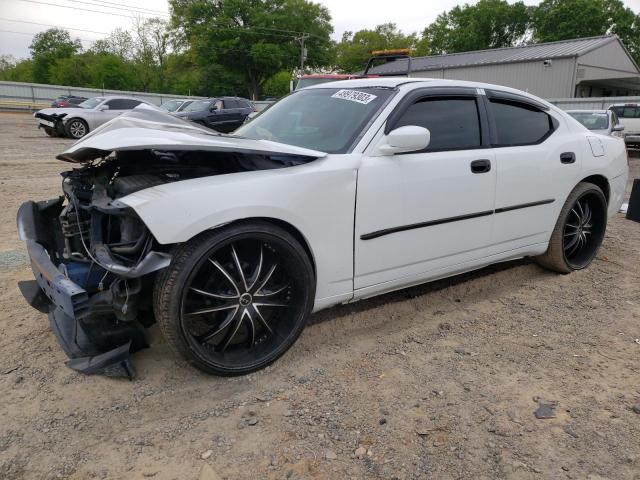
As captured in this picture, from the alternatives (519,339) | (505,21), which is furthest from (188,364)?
(505,21)

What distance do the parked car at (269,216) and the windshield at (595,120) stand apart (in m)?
10.9

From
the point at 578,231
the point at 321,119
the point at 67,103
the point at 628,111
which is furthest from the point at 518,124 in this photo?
the point at 67,103

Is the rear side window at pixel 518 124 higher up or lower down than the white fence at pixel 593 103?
lower down

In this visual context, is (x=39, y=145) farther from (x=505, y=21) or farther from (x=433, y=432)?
(x=505, y=21)

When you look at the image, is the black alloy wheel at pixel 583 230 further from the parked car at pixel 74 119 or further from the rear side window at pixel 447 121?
the parked car at pixel 74 119

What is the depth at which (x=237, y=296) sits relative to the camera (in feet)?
8.48

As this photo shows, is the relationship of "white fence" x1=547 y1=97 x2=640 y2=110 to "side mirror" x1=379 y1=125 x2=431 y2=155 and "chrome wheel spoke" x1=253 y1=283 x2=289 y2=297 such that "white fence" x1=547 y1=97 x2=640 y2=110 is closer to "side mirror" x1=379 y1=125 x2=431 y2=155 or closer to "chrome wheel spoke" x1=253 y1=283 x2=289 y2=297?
"side mirror" x1=379 y1=125 x2=431 y2=155

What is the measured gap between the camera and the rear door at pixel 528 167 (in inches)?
142

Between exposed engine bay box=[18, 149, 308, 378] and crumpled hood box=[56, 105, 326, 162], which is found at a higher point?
crumpled hood box=[56, 105, 326, 162]

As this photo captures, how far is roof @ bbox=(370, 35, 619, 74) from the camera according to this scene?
32094 mm

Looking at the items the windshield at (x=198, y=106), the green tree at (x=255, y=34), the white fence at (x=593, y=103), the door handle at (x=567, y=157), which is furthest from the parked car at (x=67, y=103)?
the green tree at (x=255, y=34)

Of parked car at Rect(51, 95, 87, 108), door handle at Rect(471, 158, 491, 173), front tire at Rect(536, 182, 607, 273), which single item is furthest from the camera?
parked car at Rect(51, 95, 87, 108)

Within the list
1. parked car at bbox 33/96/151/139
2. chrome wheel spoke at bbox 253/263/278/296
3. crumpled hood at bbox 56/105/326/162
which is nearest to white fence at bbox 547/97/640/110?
parked car at bbox 33/96/151/139

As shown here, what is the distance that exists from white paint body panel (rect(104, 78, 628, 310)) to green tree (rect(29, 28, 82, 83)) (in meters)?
65.1
